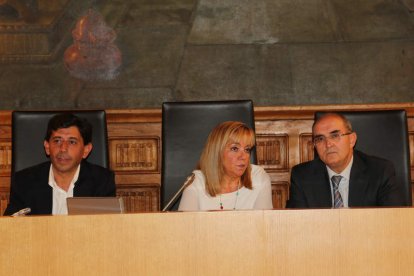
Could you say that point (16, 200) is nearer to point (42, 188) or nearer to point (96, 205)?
point (42, 188)

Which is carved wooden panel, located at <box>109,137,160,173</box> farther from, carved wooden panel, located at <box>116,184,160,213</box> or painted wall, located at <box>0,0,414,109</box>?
painted wall, located at <box>0,0,414,109</box>

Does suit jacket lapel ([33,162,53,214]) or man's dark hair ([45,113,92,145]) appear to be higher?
man's dark hair ([45,113,92,145])

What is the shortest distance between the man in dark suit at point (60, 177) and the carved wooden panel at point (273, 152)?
1.00 m

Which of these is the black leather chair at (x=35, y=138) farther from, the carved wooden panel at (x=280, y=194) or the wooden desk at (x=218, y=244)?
the wooden desk at (x=218, y=244)

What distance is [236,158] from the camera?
326 cm

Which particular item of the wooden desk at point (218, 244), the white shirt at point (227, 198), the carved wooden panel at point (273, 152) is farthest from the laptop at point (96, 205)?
the carved wooden panel at point (273, 152)

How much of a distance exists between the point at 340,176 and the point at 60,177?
132cm

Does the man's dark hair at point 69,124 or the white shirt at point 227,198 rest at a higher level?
the man's dark hair at point 69,124

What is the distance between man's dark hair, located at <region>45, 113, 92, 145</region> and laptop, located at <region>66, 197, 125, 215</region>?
1.15m

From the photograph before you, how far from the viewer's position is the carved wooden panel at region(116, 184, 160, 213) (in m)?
4.15

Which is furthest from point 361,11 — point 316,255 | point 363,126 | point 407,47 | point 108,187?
point 316,255

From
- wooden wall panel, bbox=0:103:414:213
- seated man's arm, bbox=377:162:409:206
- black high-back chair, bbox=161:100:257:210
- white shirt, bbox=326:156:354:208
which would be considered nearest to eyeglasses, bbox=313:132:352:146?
white shirt, bbox=326:156:354:208

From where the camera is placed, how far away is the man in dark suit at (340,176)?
131 inches

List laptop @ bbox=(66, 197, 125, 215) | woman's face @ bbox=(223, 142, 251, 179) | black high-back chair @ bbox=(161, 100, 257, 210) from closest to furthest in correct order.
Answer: laptop @ bbox=(66, 197, 125, 215) < woman's face @ bbox=(223, 142, 251, 179) < black high-back chair @ bbox=(161, 100, 257, 210)
